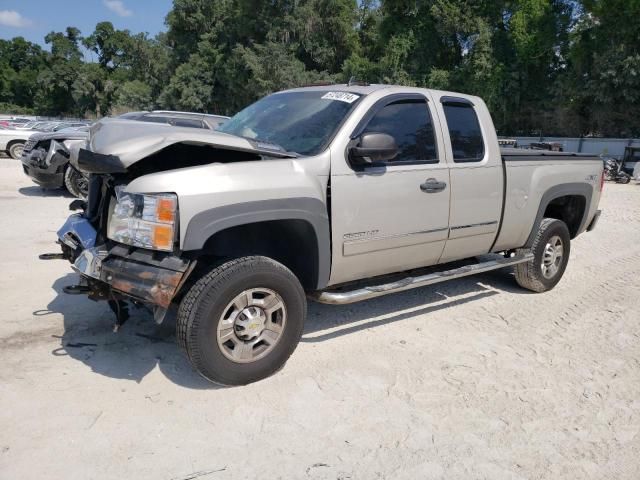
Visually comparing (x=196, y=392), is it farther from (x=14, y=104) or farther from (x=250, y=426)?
(x=14, y=104)

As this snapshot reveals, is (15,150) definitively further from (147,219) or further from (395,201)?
(395,201)

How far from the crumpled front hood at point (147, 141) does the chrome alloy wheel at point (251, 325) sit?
939mm

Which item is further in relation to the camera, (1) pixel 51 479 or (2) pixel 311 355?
(2) pixel 311 355

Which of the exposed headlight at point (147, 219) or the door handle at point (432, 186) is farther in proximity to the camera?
the door handle at point (432, 186)

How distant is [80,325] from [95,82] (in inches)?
3125

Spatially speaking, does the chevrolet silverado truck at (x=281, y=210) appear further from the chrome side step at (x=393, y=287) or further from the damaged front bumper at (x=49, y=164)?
the damaged front bumper at (x=49, y=164)

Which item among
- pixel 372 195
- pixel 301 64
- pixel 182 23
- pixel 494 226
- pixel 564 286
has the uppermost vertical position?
pixel 182 23

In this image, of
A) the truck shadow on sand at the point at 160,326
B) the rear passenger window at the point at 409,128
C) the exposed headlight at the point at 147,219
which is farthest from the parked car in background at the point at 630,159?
the exposed headlight at the point at 147,219

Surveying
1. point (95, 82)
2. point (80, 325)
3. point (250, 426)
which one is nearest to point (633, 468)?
point (250, 426)

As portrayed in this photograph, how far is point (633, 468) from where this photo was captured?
286 cm

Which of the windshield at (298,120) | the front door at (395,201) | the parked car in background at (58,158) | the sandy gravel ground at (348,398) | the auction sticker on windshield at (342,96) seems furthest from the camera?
the parked car in background at (58,158)

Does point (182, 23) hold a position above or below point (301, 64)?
above

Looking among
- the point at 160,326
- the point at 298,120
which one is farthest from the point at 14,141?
the point at 298,120

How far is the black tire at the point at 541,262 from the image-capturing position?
5.53 metres
